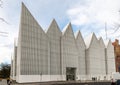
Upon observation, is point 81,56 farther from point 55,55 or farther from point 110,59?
point 110,59

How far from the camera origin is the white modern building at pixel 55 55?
68.1 meters

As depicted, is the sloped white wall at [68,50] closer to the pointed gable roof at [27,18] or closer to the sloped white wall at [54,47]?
the sloped white wall at [54,47]

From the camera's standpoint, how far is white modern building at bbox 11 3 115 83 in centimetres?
6812

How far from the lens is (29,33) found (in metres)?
70.4

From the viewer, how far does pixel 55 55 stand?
3046 inches

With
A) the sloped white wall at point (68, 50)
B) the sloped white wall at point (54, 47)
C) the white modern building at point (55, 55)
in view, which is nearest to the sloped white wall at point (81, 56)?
the white modern building at point (55, 55)

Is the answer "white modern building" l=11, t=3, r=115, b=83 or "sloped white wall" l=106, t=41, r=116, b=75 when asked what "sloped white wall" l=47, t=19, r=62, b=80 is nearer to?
"white modern building" l=11, t=3, r=115, b=83

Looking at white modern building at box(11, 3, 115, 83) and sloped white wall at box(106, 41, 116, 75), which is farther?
sloped white wall at box(106, 41, 116, 75)

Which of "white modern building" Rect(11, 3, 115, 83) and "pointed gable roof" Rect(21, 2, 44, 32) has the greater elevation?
"pointed gable roof" Rect(21, 2, 44, 32)

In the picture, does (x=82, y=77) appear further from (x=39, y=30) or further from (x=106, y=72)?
(x=39, y=30)

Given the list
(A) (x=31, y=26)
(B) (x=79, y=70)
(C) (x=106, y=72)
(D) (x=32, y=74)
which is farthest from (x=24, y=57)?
(C) (x=106, y=72)

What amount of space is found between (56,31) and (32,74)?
2117cm

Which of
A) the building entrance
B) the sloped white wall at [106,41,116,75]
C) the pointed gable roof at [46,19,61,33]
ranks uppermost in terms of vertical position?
the pointed gable roof at [46,19,61,33]

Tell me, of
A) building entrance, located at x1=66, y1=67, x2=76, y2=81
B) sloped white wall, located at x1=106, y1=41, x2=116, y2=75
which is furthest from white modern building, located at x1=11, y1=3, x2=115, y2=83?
sloped white wall, located at x1=106, y1=41, x2=116, y2=75
